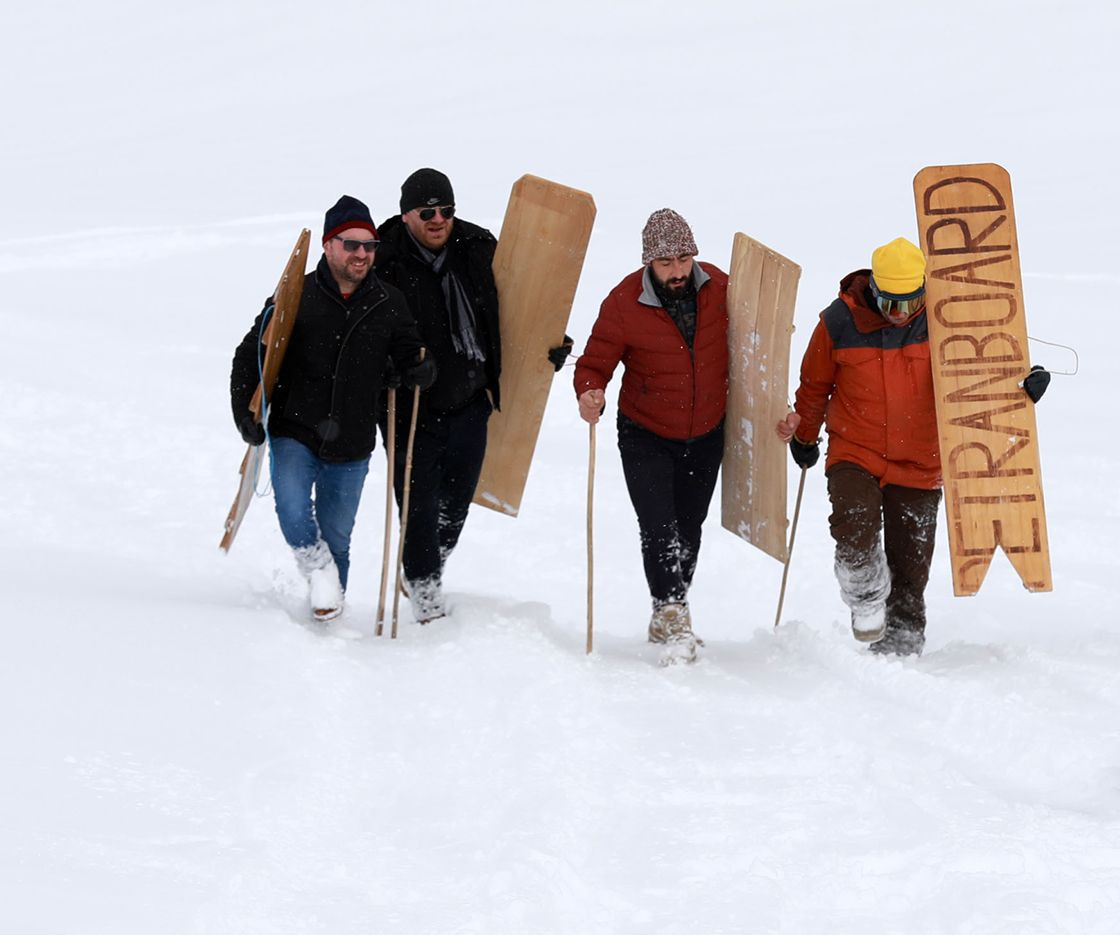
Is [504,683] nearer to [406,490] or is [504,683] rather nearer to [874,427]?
[406,490]

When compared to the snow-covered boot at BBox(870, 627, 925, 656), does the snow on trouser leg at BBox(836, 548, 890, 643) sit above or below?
above

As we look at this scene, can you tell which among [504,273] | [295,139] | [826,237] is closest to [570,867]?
[504,273]

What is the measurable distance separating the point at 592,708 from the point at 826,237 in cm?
1361

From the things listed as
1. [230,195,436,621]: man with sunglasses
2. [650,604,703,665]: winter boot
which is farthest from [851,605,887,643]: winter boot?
[230,195,436,621]: man with sunglasses

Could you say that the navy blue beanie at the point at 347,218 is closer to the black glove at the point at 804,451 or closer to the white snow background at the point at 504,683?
the white snow background at the point at 504,683

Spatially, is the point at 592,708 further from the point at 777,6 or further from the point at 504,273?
the point at 777,6

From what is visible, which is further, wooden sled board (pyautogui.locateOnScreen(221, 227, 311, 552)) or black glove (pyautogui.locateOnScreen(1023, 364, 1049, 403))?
Answer: black glove (pyautogui.locateOnScreen(1023, 364, 1049, 403))

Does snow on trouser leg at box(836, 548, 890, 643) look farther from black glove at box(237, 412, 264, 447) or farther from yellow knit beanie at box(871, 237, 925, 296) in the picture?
black glove at box(237, 412, 264, 447)

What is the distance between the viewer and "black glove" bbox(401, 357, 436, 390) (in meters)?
5.79

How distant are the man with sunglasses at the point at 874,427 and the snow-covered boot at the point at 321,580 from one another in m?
1.87

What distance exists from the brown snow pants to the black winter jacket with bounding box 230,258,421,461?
175 centimetres

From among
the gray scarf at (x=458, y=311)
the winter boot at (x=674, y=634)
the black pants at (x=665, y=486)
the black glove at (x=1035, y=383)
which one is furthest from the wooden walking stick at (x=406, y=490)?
the black glove at (x=1035, y=383)

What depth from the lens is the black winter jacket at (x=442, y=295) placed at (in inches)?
235

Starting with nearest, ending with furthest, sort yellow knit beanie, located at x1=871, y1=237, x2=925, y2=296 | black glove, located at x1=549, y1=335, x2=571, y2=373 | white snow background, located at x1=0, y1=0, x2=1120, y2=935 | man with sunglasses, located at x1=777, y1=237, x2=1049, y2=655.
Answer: white snow background, located at x1=0, y1=0, x2=1120, y2=935 < yellow knit beanie, located at x1=871, y1=237, x2=925, y2=296 < man with sunglasses, located at x1=777, y1=237, x2=1049, y2=655 < black glove, located at x1=549, y1=335, x2=571, y2=373
